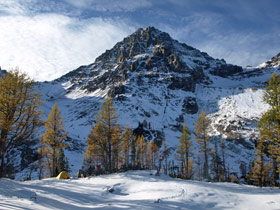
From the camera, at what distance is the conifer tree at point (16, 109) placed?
1027 centimetres

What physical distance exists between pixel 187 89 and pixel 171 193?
15403 centimetres

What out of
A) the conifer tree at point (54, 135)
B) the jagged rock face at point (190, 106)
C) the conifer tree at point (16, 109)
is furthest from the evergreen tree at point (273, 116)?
the jagged rock face at point (190, 106)

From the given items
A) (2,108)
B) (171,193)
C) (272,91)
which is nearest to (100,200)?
(171,193)

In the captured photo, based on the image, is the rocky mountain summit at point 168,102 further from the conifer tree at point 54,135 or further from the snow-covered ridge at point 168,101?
the conifer tree at point 54,135

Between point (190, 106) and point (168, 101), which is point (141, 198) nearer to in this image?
point (168, 101)

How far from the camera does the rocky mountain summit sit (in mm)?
87938

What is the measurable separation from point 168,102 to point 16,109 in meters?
126

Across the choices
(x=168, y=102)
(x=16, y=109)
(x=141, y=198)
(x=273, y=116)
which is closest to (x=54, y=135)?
(x=16, y=109)

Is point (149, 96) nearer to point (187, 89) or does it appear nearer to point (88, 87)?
point (187, 89)

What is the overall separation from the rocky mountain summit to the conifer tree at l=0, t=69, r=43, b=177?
1800 inches

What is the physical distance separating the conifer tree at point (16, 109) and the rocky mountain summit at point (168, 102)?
45.7m

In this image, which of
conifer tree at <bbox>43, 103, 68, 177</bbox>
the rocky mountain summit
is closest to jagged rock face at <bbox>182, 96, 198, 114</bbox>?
the rocky mountain summit

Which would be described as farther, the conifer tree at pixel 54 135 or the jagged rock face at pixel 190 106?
the jagged rock face at pixel 190 106

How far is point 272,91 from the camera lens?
→ 16.5m
